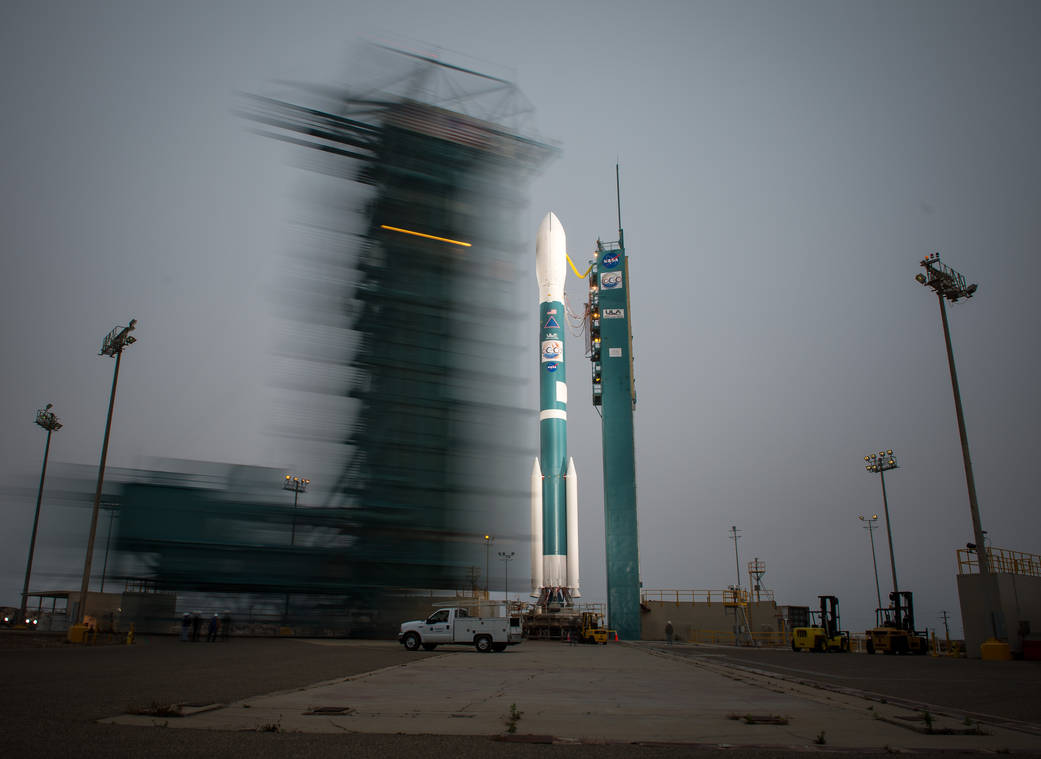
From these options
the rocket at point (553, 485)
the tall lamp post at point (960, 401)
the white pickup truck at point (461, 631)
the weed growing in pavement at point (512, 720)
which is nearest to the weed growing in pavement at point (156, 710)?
the weed growing in pavement at point (512, 720)

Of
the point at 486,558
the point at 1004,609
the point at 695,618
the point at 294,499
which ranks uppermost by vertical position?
the point at 294,499

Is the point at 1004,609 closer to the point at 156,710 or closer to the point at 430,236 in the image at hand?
the point at 156,710

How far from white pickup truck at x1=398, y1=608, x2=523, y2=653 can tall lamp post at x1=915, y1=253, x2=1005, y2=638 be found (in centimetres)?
1804

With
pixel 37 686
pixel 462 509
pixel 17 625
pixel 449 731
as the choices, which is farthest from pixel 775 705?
pixel 17 625

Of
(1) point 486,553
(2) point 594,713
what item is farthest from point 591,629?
(2) point 594,713

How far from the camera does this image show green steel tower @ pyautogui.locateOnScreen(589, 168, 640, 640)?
141 feet

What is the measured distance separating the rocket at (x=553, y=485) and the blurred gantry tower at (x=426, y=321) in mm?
1734

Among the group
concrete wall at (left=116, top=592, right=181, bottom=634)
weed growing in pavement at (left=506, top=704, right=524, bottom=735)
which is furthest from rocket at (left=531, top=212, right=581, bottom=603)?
weed growing in pavement at (left=506, top=704, right=524, bottom=735)

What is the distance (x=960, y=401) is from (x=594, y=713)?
27.2m

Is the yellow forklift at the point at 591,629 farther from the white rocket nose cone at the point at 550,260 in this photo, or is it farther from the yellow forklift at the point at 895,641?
the white rocket nose cone at the point at 550,260

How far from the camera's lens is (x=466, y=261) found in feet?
145

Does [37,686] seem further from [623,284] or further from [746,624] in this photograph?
[746,624]

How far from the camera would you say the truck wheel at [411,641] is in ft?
84.9

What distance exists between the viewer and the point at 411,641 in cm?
2609
